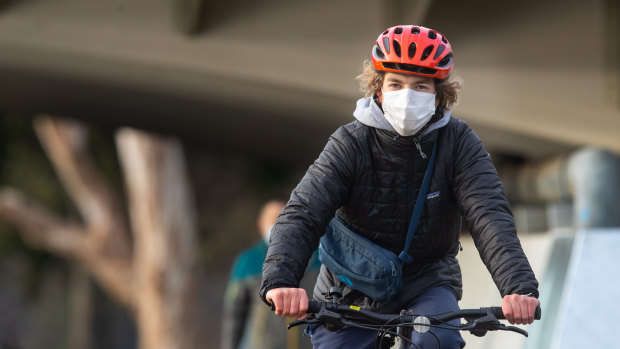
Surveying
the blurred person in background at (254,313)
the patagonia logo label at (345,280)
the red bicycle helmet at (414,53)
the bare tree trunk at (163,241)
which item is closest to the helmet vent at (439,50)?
the red bicycle helmet at (414,53)

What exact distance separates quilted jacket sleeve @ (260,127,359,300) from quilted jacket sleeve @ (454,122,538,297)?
0.42m

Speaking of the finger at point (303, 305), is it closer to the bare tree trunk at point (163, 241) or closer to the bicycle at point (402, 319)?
the bicycle at point (402, 319)

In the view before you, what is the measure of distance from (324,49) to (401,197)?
22.5 ft

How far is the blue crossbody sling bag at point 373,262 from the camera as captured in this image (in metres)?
3.64

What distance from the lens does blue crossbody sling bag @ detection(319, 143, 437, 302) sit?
3.64 meters

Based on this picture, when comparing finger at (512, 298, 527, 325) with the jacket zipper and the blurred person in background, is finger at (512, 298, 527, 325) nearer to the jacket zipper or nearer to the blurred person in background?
the jacket zipper

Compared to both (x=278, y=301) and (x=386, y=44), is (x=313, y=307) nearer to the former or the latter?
(x=278, y=301)

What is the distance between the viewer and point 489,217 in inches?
138

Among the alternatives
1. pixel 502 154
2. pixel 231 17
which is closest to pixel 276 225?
pixel 231 17

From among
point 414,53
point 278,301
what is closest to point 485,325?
point 278,301

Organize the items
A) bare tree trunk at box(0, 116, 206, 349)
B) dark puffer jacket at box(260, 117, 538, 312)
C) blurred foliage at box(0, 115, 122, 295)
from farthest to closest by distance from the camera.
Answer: blurred foliage at box(0, 115, 122, 295), bare tree trunk at box(0, 116, 206, 349), dark puffer jacket at box(260, 117, 538, 312)

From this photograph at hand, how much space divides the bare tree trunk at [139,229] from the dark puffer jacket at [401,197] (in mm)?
15856

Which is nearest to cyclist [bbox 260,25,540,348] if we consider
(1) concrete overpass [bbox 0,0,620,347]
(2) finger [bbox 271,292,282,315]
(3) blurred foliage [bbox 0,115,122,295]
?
(2) finger [bbox 271,292,282,315]

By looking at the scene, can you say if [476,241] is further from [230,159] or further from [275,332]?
[230,159]
